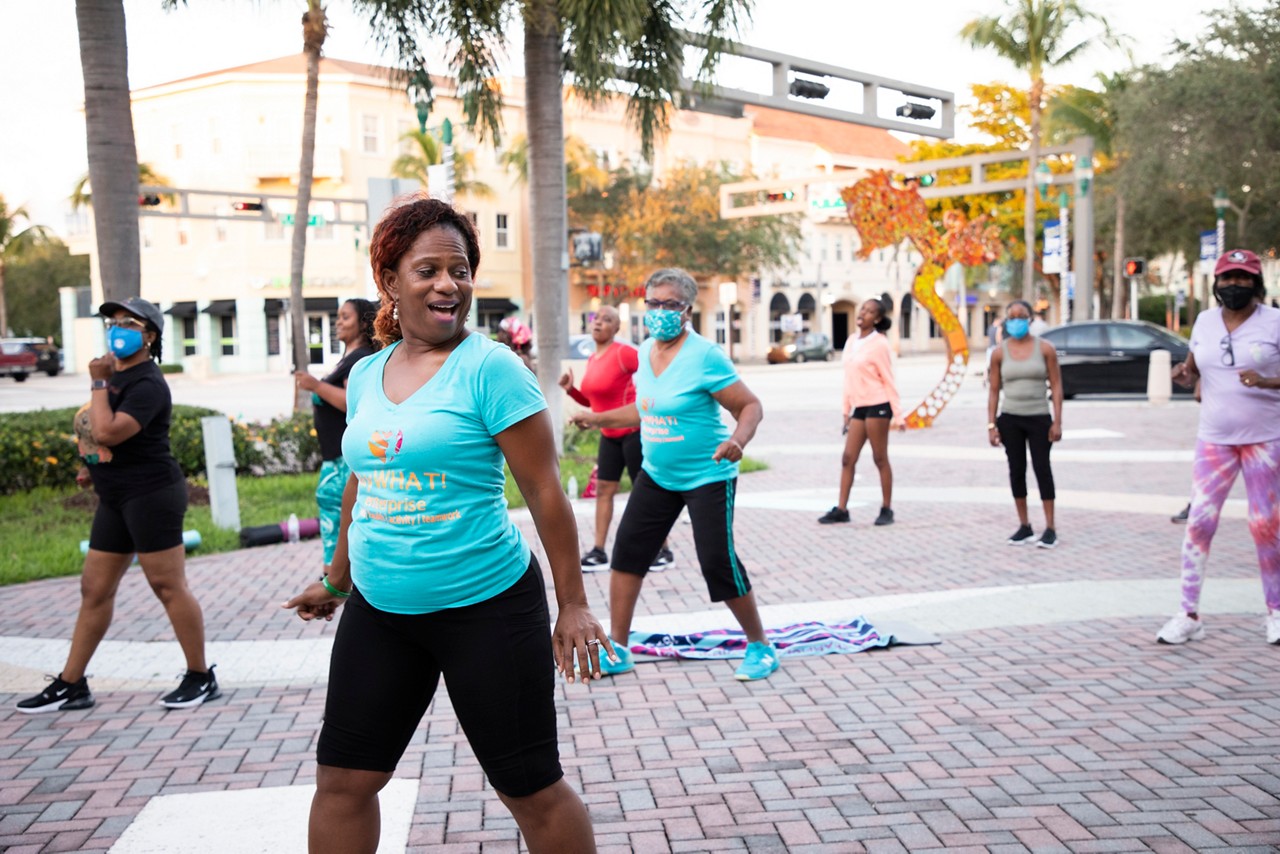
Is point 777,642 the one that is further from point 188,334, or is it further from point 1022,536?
point 188,334

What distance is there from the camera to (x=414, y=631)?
286 centimetres

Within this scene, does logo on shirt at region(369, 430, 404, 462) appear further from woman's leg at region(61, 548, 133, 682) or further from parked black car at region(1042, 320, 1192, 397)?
parked black car at region(1042, 320, 1192, 397)

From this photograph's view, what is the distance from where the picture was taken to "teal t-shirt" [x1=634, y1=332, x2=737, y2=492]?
5.57 meters

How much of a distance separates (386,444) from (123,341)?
280 cm

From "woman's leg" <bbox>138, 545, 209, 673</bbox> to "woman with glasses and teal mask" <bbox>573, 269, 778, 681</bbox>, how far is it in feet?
5.96

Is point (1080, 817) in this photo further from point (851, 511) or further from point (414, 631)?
point (851, 511)

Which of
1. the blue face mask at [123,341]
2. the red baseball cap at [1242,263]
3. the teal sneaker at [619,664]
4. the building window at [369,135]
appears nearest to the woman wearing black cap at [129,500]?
the blue face mask at [123,341]

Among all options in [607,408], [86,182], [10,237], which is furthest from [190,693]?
[10,237]

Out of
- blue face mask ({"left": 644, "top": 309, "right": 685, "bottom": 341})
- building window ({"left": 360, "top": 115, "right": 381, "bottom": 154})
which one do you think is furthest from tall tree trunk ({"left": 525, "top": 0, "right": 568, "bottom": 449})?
building window ({"left": 360, "top": 115, "right": 381, "bottom": 154})

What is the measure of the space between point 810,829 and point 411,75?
11.1 m

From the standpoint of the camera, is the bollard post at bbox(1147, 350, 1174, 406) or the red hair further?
the bollard post at bbox(1147, 350, 1174, 406)

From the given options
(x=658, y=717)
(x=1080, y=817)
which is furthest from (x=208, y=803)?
(x=1080, y=817)

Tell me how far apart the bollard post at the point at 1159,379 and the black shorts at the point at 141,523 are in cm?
1946

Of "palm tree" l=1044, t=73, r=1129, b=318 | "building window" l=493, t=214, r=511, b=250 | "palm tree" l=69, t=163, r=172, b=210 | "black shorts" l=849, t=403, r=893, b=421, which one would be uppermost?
"palm tree" l=1044, t=73, r=1129, b=318
